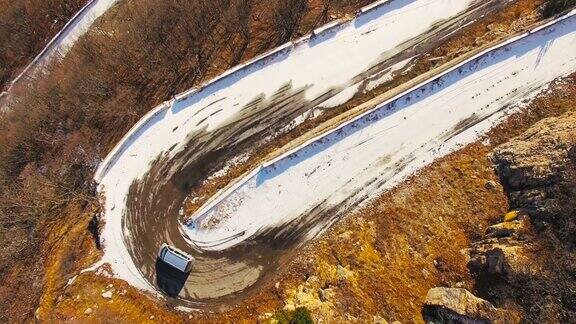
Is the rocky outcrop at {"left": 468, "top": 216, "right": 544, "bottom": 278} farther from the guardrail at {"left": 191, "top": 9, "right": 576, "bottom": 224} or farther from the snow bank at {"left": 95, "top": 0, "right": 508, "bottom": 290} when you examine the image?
the snow bank at {"left": 95, "top": 0, "right": 508, "bottom": 290}

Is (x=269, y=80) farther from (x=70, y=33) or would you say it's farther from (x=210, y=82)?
(x=70, y=33)

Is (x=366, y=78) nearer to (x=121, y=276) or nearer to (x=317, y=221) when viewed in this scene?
(x=317, y=221)

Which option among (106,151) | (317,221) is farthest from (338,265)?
(106,151)

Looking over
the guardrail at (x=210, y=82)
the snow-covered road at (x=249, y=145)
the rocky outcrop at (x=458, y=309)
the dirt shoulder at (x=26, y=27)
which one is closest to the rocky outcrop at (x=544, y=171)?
the snow-covered road at (x=249, y=145)

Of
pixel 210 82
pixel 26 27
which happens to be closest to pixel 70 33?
pixel 26 27

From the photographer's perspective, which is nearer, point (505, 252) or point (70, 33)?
point (505, 252)

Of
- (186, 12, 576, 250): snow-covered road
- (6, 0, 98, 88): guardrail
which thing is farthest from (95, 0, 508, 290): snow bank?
(6, 0, 98, 88): guardrail

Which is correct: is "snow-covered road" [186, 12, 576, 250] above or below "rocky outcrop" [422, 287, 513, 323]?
above
